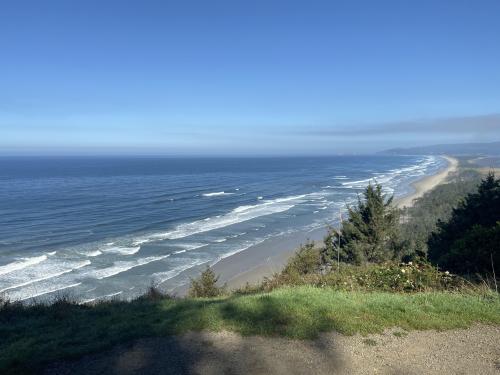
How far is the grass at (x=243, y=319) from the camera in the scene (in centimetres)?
585

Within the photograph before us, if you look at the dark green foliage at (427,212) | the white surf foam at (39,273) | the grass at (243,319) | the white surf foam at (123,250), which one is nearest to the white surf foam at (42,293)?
the white surf foam at (39,273)

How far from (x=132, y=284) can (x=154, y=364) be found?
66.2 feet

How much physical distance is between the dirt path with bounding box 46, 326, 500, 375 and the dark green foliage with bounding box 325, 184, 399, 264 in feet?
64.6

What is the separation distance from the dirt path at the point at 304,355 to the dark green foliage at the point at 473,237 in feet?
17.8

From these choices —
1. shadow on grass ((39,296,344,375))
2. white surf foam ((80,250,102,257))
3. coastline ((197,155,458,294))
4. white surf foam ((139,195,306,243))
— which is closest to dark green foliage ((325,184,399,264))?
→ coastline ((197,155,458,294))

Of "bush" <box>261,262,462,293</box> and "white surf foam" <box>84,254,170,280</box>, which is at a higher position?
"bush" <box>261,262,462,293</box>

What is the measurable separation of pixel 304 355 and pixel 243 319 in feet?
4.45

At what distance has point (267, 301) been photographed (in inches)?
287

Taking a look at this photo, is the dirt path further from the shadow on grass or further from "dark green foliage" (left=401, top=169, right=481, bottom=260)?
→ "dark green foliage" (left=401, top=169, right=481, bottom=260)

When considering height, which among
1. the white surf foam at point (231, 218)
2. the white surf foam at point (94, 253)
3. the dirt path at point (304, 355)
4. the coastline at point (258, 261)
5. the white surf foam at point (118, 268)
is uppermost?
the dirt path at point (304, 355)

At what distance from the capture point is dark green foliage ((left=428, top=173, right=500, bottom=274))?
37.2ft

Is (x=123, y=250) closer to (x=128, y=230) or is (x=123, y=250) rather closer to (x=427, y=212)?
(x=128, y=230)

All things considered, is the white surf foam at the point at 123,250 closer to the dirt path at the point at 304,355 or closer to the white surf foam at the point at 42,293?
the white surf foam at the point at 42,293

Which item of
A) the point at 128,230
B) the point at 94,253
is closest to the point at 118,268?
the point at 94,253
